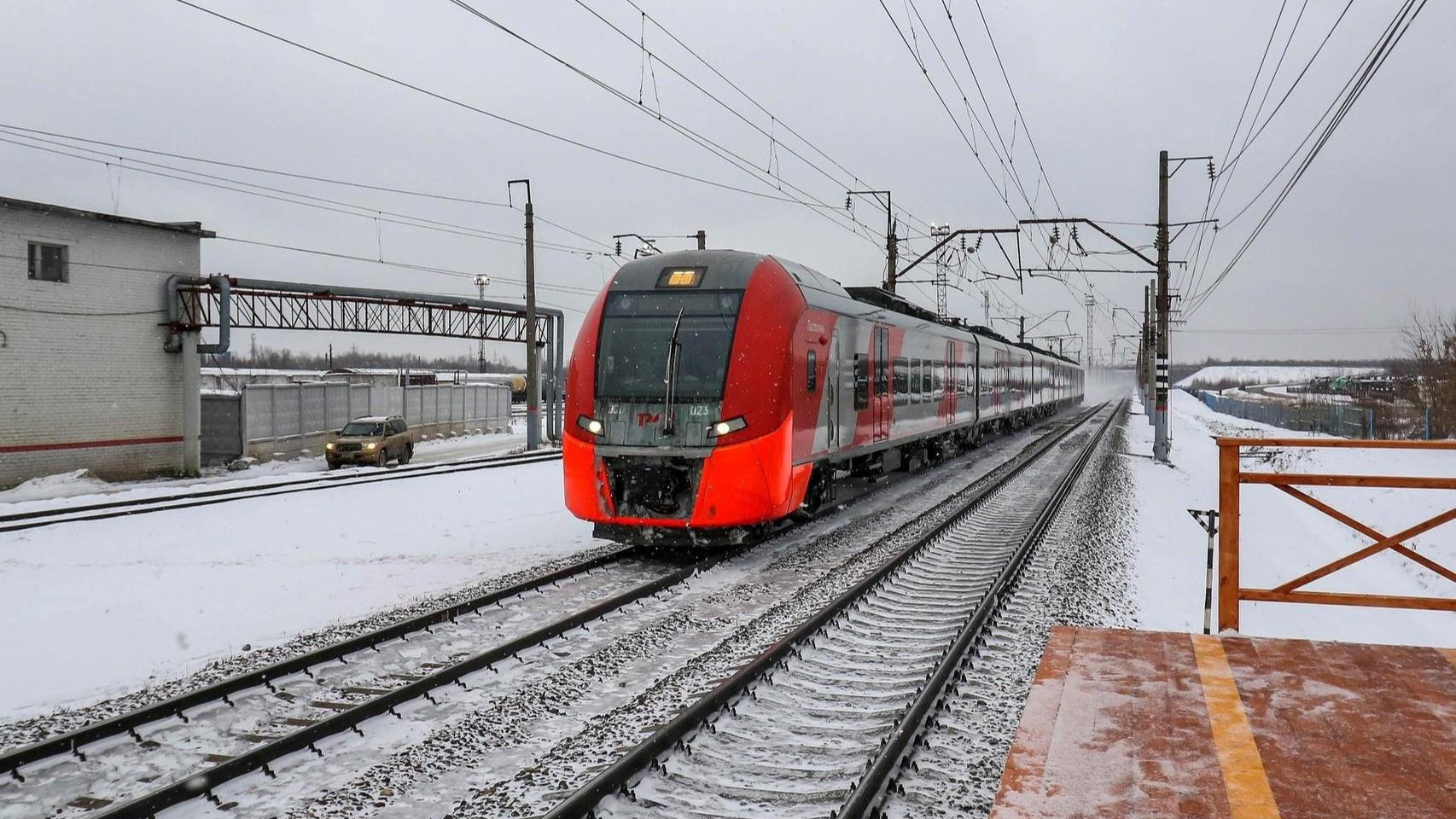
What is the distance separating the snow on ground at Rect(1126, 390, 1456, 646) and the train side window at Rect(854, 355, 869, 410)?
13.3 ft

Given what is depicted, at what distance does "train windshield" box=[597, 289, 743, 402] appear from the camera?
9805mm

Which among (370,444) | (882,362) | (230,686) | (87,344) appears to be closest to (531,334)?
(370,444)

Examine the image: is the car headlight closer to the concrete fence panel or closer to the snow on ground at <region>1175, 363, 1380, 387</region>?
the concrete fence panel

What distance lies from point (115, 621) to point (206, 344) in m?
19.2

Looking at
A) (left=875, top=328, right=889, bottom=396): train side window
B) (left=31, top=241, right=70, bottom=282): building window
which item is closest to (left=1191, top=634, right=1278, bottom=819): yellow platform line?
(left=875, top=328, right=889, bottom=396): train side window

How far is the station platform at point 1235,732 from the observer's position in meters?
3.37

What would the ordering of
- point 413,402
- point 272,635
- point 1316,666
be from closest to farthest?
point 1316,666
point 272,635
point 413,402

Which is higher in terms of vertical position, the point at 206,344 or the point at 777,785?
the point at 206,344

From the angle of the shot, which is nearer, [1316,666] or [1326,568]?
[1316,666]

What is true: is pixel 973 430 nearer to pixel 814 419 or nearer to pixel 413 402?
pixel 814 419

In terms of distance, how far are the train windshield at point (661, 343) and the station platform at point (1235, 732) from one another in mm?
5244

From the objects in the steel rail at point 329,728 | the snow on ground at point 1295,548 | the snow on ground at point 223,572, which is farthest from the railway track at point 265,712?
the snow on ground at point 1295,548

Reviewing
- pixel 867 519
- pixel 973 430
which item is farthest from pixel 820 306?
pixel 973 430

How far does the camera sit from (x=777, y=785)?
4.51 meters
